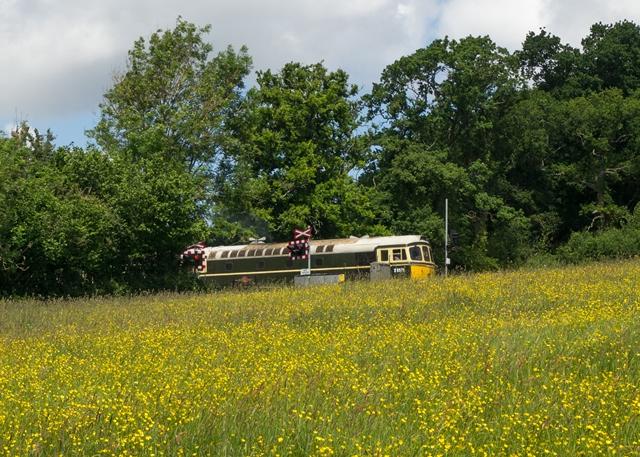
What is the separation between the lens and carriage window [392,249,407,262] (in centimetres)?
4206

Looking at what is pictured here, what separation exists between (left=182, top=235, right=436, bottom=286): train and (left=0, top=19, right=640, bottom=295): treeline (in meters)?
1.91

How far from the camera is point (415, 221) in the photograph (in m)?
53.4

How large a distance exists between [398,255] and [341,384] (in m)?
33.4

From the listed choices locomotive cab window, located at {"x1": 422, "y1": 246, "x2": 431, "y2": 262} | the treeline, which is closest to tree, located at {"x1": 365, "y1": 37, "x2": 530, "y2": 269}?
the treeline

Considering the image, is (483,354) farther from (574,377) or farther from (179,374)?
(179,374)

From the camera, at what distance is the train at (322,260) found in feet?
138

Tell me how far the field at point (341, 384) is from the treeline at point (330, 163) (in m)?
15.7

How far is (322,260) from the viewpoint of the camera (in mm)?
44250

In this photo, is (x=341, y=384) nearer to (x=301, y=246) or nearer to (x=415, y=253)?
(x=301, y=246)

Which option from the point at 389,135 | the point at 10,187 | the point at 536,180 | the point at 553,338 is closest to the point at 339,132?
the point at 389,135

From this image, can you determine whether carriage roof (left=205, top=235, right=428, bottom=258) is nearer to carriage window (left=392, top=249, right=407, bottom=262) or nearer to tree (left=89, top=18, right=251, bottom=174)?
carriage window (left=392, top=249, right=407, bottom=262)

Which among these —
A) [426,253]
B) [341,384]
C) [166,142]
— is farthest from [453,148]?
[341,384]

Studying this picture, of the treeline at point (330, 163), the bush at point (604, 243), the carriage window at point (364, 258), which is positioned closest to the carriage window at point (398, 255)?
the carriage window at point (364, 258)

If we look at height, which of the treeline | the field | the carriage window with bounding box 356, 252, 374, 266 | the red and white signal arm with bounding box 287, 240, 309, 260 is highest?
the treeline
